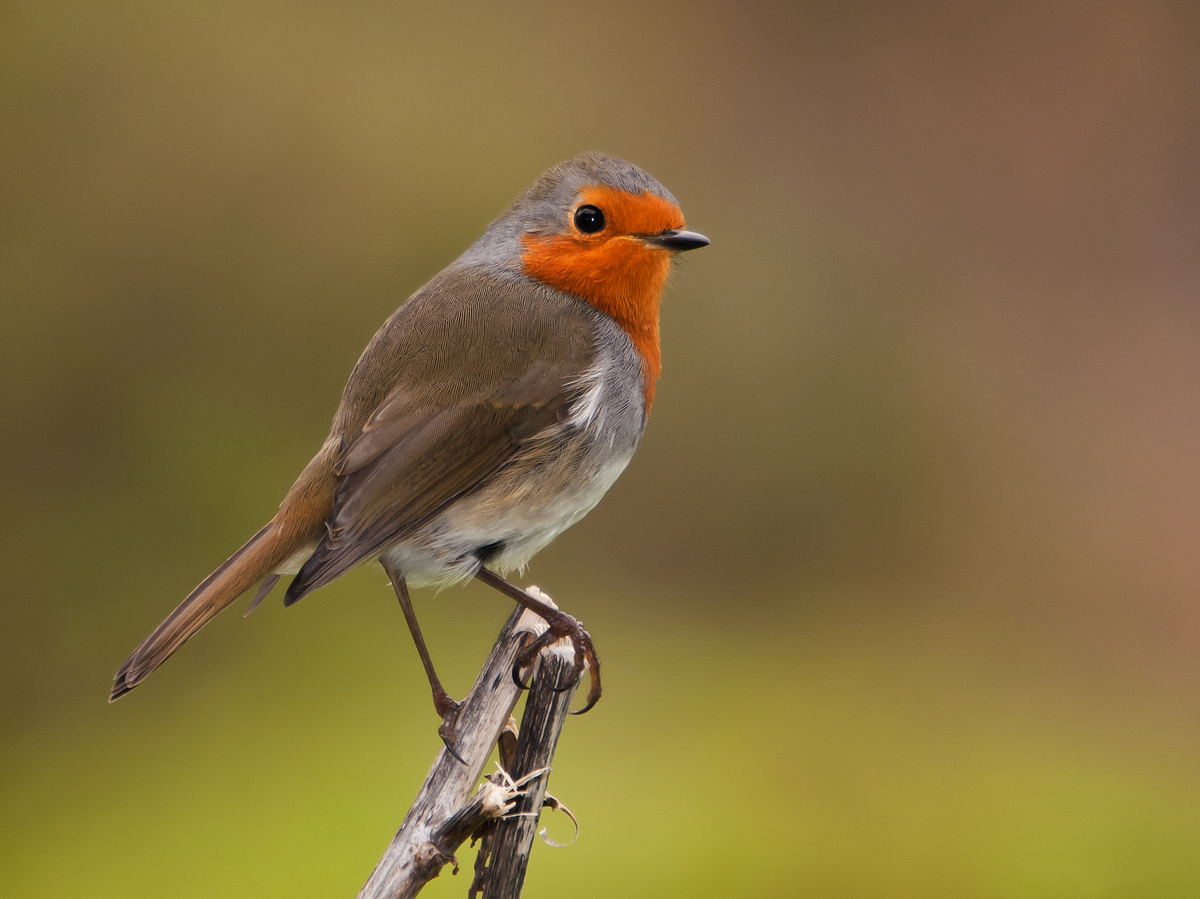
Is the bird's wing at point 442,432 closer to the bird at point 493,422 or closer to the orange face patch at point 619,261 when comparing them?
the bird at point 493,422

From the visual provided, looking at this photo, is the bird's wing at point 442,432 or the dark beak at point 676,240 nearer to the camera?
the bird's wing at point 442,432

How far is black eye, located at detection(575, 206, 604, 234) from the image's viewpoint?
2.89 metres

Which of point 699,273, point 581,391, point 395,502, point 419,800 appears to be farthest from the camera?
point 699,273

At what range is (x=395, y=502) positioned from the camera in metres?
2.54

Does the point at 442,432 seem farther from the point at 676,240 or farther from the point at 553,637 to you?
the point at 676,240

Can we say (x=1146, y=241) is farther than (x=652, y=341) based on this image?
Yes

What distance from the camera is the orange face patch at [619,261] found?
2.86 m

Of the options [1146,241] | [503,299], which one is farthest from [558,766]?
[1146,241]

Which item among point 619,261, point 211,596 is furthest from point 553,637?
point 619,261

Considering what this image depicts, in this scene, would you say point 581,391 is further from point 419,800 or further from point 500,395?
point 419,800

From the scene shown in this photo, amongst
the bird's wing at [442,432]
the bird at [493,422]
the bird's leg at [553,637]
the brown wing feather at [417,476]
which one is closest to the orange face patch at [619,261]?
the bird at [493,422]

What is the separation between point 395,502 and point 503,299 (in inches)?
22.6

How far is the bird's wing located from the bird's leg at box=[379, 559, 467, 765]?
178 millimetres

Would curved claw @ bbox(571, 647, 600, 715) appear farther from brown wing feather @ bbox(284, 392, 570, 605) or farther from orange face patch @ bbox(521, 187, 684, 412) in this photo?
orange face patch @ bbox(521, 187, 684, 412)
